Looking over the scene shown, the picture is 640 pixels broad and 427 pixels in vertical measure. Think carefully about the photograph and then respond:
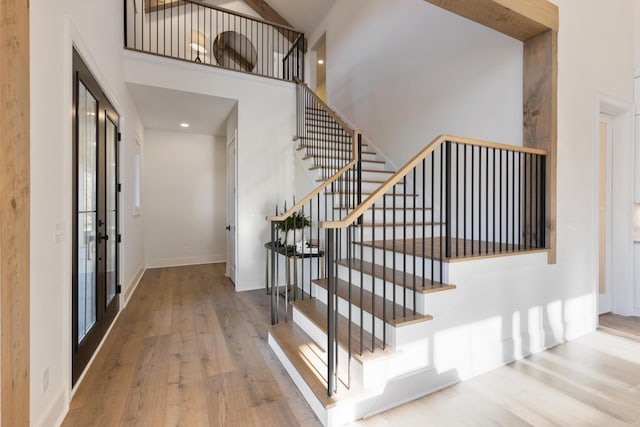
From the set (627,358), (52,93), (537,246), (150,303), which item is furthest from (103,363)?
(627,358)

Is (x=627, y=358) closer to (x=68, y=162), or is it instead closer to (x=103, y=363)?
(x=103, y=363)

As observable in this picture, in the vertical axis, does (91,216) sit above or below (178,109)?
below

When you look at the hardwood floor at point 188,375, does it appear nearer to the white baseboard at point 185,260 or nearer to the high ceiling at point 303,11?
the white baseboard at point 185,260

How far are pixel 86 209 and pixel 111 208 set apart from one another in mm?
965

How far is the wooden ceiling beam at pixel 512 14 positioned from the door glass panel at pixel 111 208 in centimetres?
323

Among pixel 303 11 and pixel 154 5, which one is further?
pixel 303 11

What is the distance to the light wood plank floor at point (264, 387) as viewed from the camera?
1732 millimetres

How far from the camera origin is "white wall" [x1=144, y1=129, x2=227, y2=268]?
5953 mm

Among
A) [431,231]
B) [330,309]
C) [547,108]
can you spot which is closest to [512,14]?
[547,108]

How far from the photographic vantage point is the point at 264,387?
2037mm

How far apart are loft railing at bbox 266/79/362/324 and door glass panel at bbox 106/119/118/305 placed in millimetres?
1655

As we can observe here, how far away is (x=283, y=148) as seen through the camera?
4715 millimetres

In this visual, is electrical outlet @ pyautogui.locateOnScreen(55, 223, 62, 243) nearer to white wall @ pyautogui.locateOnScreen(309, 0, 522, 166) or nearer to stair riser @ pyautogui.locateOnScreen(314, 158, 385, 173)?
stair riser @ pyautogui.locateOnScreen(314, 158, 385, 173)

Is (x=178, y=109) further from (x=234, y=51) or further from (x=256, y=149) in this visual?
(x=234, y=51)
